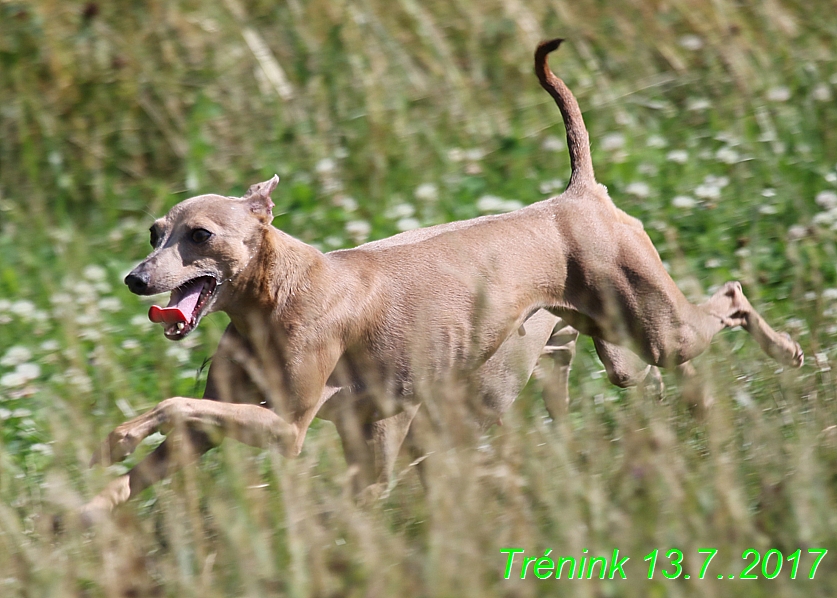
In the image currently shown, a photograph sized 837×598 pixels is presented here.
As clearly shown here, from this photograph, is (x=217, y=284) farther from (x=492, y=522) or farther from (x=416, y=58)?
(x=416, y=58)

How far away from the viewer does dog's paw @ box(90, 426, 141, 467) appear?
387 cm

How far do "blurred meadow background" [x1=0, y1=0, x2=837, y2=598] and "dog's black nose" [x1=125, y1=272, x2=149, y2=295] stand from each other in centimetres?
58

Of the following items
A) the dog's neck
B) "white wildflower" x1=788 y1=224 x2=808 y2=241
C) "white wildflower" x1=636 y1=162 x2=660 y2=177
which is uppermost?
the dog's neck

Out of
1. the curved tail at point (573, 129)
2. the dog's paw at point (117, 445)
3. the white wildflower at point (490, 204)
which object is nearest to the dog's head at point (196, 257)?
the dog's paw at point (117, 445)

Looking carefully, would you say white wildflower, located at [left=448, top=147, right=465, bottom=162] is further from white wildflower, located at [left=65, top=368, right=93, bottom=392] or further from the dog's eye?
the dog's eye

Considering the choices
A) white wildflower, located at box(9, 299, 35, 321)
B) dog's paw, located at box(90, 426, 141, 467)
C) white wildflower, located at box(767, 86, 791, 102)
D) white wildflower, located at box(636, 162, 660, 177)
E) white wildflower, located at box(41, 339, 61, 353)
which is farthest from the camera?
white wildflower, located at box(767, 86, 791, 102)

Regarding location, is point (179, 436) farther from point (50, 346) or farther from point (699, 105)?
point (699, 105)

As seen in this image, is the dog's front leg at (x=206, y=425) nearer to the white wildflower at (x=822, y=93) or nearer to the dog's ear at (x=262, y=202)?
the dog's ear at (x=262, y=202)

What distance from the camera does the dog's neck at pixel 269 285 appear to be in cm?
425

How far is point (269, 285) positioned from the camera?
4.27 meters

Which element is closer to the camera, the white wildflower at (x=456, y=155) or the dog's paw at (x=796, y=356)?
the dog's paw at (x=796, y=356)

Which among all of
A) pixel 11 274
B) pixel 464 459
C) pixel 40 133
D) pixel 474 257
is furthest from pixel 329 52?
pixel 464 459

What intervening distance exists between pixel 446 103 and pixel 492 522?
4.67 meters

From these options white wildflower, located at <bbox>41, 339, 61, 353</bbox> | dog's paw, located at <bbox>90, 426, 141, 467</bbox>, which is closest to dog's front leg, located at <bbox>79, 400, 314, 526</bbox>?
dog's paw, located at <bbox>90, 426, 141, 467</bbox>
